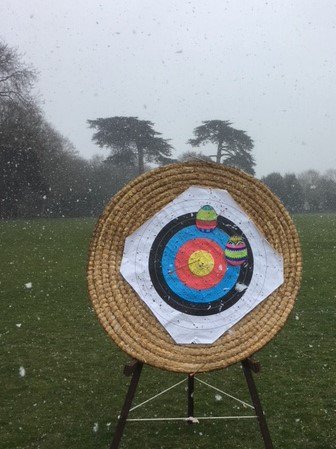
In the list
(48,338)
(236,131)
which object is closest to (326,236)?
(48,338)

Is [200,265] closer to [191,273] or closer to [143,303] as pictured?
[191,273]

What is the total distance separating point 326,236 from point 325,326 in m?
11.8

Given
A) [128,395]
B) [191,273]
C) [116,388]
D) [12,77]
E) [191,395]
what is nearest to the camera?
[128,395]

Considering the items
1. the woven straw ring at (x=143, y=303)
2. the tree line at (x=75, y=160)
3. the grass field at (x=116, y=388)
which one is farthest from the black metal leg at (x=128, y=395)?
the tree line at (x=75, y=160)

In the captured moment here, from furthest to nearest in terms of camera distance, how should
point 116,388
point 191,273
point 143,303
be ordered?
point 116,388
point 191,273
point 143,303

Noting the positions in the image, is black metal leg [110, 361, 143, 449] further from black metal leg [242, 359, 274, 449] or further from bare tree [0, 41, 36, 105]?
bare tree [0, 41, 36, 105]

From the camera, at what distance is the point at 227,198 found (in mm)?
2701

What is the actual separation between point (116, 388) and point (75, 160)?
30.9 metres

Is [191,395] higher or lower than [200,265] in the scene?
lower

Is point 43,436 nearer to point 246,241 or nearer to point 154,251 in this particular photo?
point 154,251

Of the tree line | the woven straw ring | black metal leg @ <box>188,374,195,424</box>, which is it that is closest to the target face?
the woven straw ring

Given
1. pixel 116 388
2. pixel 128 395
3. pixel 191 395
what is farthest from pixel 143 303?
pixel 116 388

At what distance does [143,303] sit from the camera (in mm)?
2611

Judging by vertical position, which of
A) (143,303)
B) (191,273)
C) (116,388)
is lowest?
(116,388)
